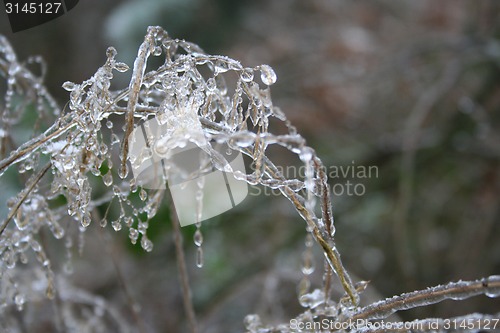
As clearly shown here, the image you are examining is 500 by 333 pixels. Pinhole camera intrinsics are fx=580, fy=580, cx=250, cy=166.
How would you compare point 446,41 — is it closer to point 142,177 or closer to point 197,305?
point 197,305

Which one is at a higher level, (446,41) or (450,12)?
(450,12)

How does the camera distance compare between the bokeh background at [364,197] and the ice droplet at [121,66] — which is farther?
the bokeh background at [364,197]

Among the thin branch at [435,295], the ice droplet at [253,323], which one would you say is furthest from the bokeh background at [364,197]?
the thin branch at [435,295]

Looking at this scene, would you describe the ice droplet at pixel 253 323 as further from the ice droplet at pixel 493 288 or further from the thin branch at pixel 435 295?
the ice droplet at pixel 493 288

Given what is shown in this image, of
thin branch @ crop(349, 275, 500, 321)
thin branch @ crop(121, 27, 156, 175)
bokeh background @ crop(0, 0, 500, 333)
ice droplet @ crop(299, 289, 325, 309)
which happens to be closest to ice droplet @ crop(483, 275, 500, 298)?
thin branch @ crop(349, 275, 500, 321)

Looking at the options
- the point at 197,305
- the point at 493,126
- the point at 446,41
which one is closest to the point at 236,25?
the point at 446,41

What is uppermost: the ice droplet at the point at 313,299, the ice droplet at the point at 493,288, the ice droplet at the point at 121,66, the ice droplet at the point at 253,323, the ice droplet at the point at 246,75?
the ice droplet at the point at 121,66

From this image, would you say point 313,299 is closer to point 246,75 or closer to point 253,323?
point 253,323

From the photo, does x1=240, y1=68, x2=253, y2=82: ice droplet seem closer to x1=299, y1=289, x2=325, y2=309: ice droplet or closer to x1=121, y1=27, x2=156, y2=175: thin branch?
x1=121, y1=27, x2=156, y2=175: thin branch
